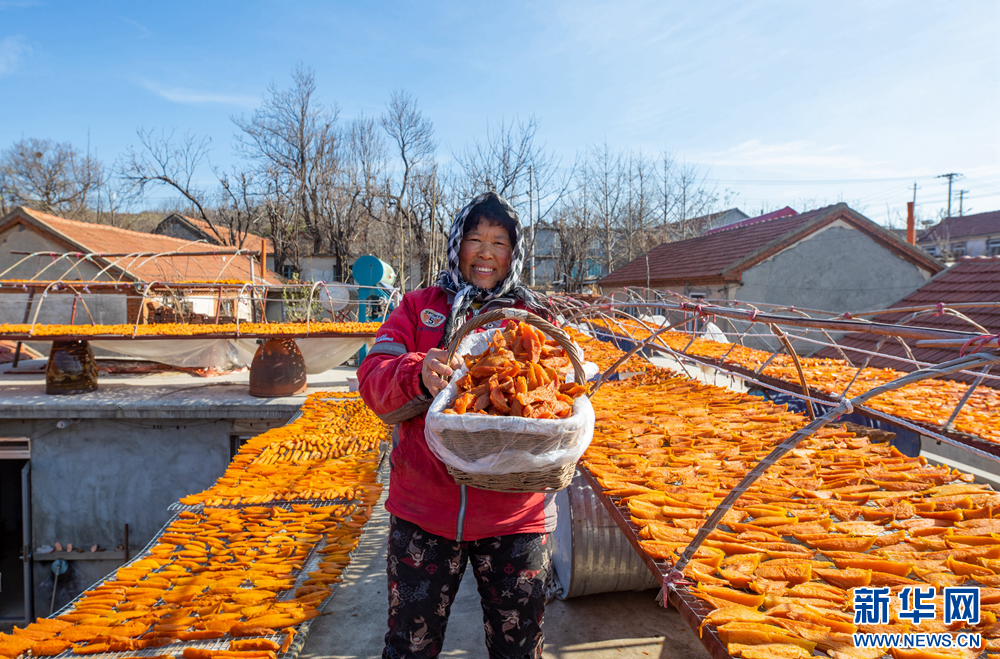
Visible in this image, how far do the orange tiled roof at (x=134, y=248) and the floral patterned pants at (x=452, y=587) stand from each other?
10.9 m

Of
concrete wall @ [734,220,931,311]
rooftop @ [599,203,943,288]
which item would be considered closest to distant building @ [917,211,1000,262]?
rooftop @ [599,203,943,288]

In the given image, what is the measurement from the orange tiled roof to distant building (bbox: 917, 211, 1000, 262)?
Result: 34689mm

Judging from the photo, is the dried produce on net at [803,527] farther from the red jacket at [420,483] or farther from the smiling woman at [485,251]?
the smiling woman at [485,251]

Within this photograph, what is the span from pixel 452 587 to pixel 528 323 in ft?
3.10

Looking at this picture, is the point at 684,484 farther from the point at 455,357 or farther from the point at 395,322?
the point at 395,322

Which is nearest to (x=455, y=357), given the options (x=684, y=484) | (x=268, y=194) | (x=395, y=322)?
(x=395, y=322)

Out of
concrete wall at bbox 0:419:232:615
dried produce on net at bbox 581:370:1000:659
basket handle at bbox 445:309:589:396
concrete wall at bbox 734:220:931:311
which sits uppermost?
concrete wall at bbox 734:220:931:311

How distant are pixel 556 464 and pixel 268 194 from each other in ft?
78.6

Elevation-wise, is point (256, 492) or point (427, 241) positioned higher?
point (427, 241)

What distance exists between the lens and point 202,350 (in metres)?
10.1

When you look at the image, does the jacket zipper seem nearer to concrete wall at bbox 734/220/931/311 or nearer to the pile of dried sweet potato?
the pile of dried sweet potato

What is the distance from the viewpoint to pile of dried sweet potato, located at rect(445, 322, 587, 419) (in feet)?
5.29

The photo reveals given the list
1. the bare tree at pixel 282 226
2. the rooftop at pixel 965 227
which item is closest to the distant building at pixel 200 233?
the bare tree at pixel 282 226

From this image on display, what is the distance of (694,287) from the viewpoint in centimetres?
1527
